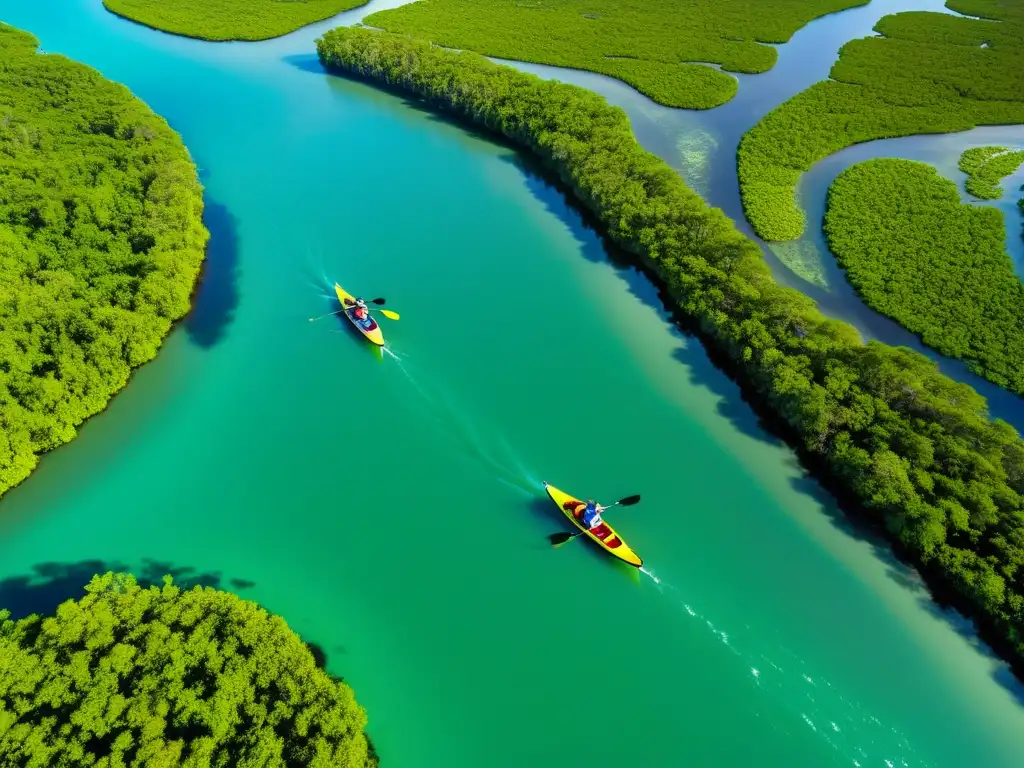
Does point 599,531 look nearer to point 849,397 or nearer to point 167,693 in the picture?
point 849,397

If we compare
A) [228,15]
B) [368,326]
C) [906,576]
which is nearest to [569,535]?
[906,576]

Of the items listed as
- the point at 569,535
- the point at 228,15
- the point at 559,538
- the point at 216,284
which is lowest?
the point at 559,538

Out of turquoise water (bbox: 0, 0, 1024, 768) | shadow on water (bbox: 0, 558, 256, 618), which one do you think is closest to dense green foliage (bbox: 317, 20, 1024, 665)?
turquoise water (bbox: 0, 0, 1024, 768)

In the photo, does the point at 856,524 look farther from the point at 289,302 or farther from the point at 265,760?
the point at 289,302

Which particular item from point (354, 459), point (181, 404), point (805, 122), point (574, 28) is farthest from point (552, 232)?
point (574, 28)

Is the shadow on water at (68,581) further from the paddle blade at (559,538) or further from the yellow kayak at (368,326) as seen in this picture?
the yellow kayak at (368,326)

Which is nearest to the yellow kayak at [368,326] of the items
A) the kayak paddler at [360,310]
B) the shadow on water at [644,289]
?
the kayak paddler at [360,310]
